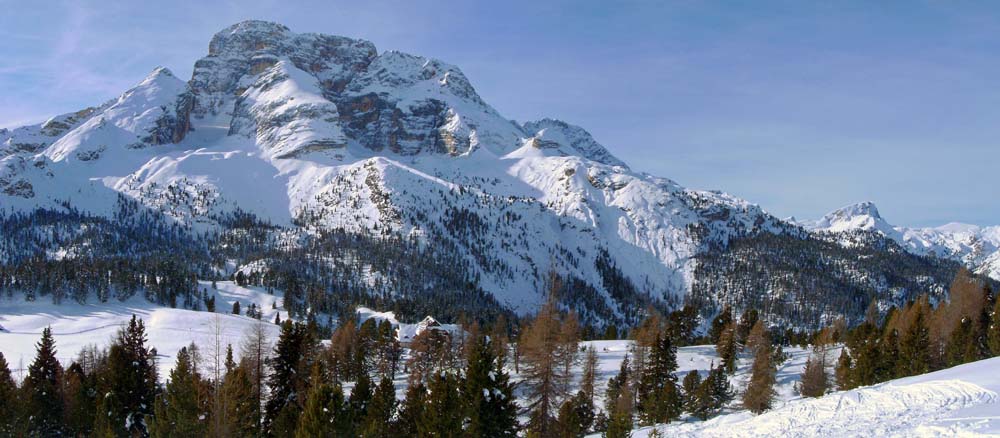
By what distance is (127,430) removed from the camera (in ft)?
144

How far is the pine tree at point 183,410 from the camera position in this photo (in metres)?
36.5

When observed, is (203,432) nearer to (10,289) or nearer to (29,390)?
(29,390)

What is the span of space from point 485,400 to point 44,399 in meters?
38.6

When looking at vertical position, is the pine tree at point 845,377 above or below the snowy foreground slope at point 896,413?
below

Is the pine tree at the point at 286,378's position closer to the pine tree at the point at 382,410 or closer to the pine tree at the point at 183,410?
the pine tree at the point at 183,410

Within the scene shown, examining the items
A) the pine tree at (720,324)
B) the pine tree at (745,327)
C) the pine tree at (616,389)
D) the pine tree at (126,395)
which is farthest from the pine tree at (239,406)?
the pine tree at (720,324)

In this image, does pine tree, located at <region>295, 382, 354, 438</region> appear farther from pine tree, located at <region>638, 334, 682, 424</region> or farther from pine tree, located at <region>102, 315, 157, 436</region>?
pine tree, located at <region>638, 334, 682, 424</region>

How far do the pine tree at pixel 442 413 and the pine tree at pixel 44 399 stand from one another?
33.0m

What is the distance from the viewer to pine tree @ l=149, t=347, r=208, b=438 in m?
36.5

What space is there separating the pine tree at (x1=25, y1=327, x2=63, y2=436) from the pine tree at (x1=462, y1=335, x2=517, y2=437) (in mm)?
35582

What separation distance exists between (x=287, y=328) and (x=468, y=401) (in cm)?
1646

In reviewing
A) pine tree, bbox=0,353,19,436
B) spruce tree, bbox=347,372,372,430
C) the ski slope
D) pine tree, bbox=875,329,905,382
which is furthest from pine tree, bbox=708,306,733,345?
pine tree, bbox=0,353,19,436

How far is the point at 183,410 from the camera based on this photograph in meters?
37.5

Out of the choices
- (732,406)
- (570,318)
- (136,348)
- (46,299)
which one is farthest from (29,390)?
(46,299)
